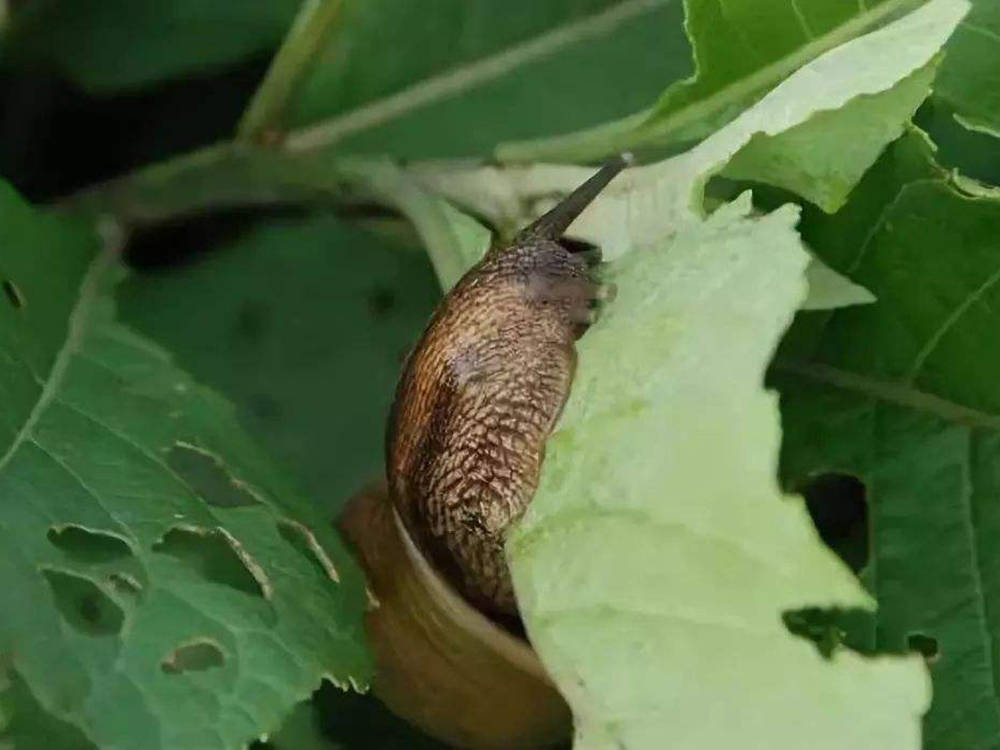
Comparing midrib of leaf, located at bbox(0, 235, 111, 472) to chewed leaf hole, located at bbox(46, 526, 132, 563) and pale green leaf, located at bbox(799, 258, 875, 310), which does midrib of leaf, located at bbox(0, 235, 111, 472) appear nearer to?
chewed leaf hole, located at bbox(46, 526, 132, 563)

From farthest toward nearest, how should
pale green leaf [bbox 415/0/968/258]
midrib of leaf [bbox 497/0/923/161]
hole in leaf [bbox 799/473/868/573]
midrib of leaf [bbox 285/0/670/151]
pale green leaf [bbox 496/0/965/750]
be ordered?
midrib of leaf [bbox 285/0/670/151], hole in leaf [bbox 799/473/868/573], midrib of leaf [bbox 497/0/923/161], pale green leaf [bbox 415/0/968/258], pale green leaf [bbox 496/0/965/750]

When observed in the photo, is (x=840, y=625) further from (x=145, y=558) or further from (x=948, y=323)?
(x=145, y=558)

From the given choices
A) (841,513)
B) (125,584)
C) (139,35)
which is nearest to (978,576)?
(841,513)

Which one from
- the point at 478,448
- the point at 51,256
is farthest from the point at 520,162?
the point at 51,256

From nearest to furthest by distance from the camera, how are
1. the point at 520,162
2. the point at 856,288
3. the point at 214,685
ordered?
the point at 214,685 < the point at 856,288 < the point at 520,162

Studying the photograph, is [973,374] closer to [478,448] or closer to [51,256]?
[478,448]

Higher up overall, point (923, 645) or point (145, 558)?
point (145, 558)

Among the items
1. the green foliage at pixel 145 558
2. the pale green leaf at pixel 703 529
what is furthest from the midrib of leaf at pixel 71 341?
the pale green leaf at pixel 703 529

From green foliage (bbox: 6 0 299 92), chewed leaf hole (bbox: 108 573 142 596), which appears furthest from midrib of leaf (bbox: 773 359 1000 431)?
green foliage (bbox: 6 0 299 92)
